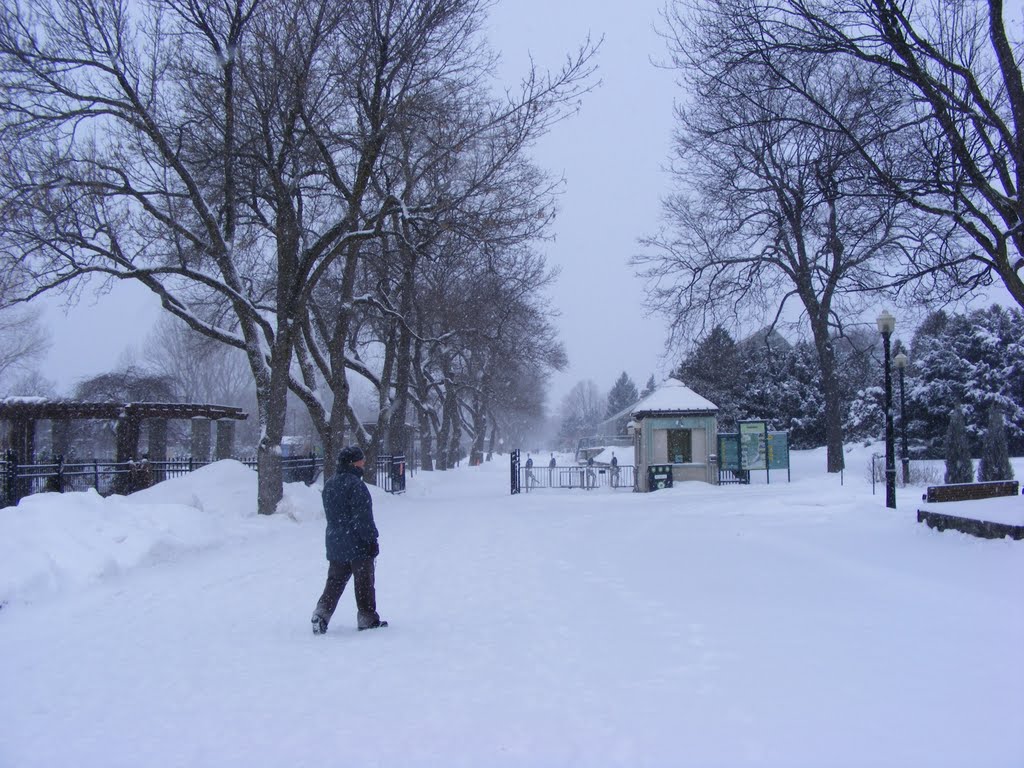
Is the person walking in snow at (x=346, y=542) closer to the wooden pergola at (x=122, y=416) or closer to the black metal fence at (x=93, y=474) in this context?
the black metal fence at (x=93, y=474)

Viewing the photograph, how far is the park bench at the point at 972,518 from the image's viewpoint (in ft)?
30.6

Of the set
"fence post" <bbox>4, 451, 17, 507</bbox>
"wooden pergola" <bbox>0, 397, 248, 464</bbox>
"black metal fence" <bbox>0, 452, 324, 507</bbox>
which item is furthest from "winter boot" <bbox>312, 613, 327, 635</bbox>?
"wooden pergola" <bbox>0, 397, 248, 464</bbox>

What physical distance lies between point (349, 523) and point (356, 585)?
1.92 ft

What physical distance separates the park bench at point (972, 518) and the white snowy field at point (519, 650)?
0.20 m

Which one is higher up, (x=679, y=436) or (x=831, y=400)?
(x=831, y=400)

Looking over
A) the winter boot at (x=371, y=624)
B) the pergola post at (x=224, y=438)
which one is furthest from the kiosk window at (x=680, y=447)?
the winter boot at (x=371, y=624)

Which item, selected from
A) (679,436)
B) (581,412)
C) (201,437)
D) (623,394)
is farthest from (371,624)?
(581,412)

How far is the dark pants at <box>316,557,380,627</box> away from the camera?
7.27 meters

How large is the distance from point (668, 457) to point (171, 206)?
1703 centimetres

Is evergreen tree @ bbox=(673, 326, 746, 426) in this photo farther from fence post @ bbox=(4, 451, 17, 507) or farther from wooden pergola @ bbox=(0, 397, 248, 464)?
fence post @ bbox=(4, 451, 17, 507)

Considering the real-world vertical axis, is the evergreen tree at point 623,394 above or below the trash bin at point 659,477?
above

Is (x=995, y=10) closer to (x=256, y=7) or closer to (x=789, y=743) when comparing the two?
(x=789, y=743)

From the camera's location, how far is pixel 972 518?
32.7 feet

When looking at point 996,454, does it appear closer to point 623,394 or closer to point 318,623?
point 318,623
